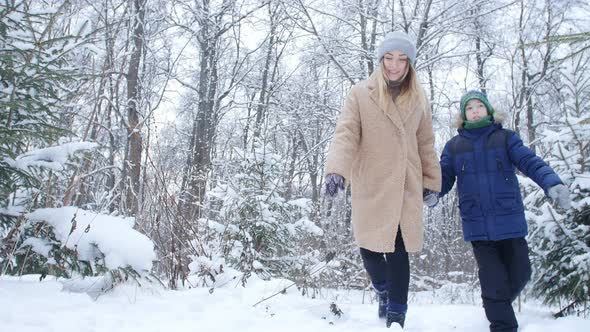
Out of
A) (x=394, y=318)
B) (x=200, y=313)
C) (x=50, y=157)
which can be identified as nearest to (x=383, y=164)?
(x=394, y=318)

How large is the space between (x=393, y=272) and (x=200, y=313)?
1.06 metres

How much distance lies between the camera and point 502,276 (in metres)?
2.34

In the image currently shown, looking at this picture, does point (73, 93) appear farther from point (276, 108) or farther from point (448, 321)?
point (276, 108)

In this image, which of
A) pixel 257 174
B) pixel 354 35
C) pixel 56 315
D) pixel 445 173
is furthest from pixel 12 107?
pixel 354 35

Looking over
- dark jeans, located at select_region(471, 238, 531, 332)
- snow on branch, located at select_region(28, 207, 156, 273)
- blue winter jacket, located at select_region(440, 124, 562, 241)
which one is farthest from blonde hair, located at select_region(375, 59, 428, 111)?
A: snow on branch, located at select_region(28, 207, 156, 273)

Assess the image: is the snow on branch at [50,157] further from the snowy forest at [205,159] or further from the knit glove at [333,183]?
the knit glove at [333,183]

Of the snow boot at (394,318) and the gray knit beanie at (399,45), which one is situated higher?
the gray knit beanie at (399,45)

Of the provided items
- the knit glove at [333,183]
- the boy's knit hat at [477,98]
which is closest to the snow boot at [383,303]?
the knit glove at [333,183]

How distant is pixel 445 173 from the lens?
9.09 feet

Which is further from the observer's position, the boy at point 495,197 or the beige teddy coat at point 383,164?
the beige teddy coat at point 383,164

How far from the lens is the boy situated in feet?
7.52

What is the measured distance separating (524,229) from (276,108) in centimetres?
1283

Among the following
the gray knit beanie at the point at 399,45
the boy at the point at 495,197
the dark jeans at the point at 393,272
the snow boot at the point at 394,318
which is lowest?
the snow boot at the point at 394,318

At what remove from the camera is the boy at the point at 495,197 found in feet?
7.52
